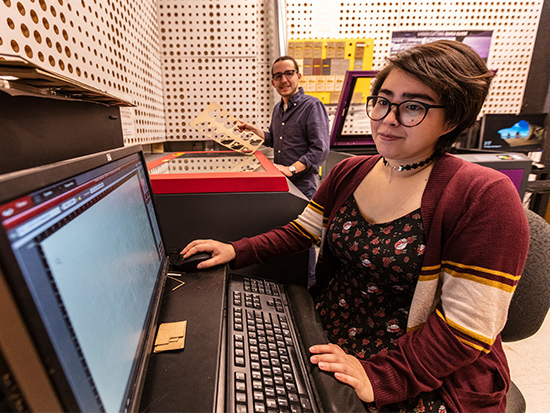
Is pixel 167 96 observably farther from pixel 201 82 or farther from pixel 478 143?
pixel 478 143

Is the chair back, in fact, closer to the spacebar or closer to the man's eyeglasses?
the spacebar

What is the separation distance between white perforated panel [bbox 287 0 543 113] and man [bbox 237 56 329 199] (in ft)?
2.63

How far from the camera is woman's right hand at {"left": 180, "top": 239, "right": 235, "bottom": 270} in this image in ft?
3.04

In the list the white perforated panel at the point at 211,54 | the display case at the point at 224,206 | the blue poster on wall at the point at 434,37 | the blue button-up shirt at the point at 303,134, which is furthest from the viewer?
the blue poster on wall at the point at 434,37

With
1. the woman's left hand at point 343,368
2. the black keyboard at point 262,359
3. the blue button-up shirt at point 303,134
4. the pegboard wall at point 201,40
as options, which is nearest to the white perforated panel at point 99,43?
the pegboard wall at point 201,40

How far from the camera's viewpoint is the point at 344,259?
0.99 metres

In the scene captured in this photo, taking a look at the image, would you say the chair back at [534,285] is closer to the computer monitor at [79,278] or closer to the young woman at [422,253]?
the young woman at [422,253]

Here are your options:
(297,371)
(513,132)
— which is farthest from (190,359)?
(513,132)

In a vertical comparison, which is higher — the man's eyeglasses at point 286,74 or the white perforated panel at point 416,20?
the white perforated panel at point 416,20

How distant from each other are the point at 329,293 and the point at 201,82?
6.05 feet

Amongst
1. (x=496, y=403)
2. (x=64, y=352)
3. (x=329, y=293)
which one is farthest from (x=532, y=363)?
(x=64, y=352)

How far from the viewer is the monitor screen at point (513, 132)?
256 centimetres

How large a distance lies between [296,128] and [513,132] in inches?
73.8

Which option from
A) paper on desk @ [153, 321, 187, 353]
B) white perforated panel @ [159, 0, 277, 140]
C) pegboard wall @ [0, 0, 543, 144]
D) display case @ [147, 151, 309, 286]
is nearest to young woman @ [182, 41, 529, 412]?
display case @ [147, 151, 309, 286]
